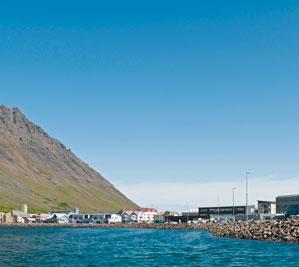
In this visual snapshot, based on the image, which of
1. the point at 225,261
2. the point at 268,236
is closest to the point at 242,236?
the point at 268,236

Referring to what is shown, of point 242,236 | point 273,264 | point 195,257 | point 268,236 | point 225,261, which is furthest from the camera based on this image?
point 242,236

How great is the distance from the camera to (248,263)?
242 ft

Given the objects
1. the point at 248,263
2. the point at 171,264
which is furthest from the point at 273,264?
the point at 171,264

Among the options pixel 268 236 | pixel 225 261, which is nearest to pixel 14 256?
pixel 225 261

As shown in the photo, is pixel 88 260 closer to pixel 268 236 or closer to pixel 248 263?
pixel 248 263

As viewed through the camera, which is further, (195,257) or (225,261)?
(195,257)

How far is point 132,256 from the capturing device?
292 feet

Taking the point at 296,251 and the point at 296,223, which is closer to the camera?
the point at 296,251

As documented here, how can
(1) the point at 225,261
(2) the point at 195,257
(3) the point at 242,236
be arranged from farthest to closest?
(3) the point at 242,236 → (2) the point at 195,257 → (1) the point at 225,261

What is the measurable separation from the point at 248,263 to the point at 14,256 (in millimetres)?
36122

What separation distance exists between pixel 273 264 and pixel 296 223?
68512 mm

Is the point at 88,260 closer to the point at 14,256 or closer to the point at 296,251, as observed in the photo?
the point at 14,256

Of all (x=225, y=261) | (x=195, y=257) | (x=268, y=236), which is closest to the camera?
(x=225, y=261)

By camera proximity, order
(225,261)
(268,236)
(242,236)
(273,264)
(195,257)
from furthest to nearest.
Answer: (242,236) → (268,236) → (195,257) → (225,261) → (273,264)
